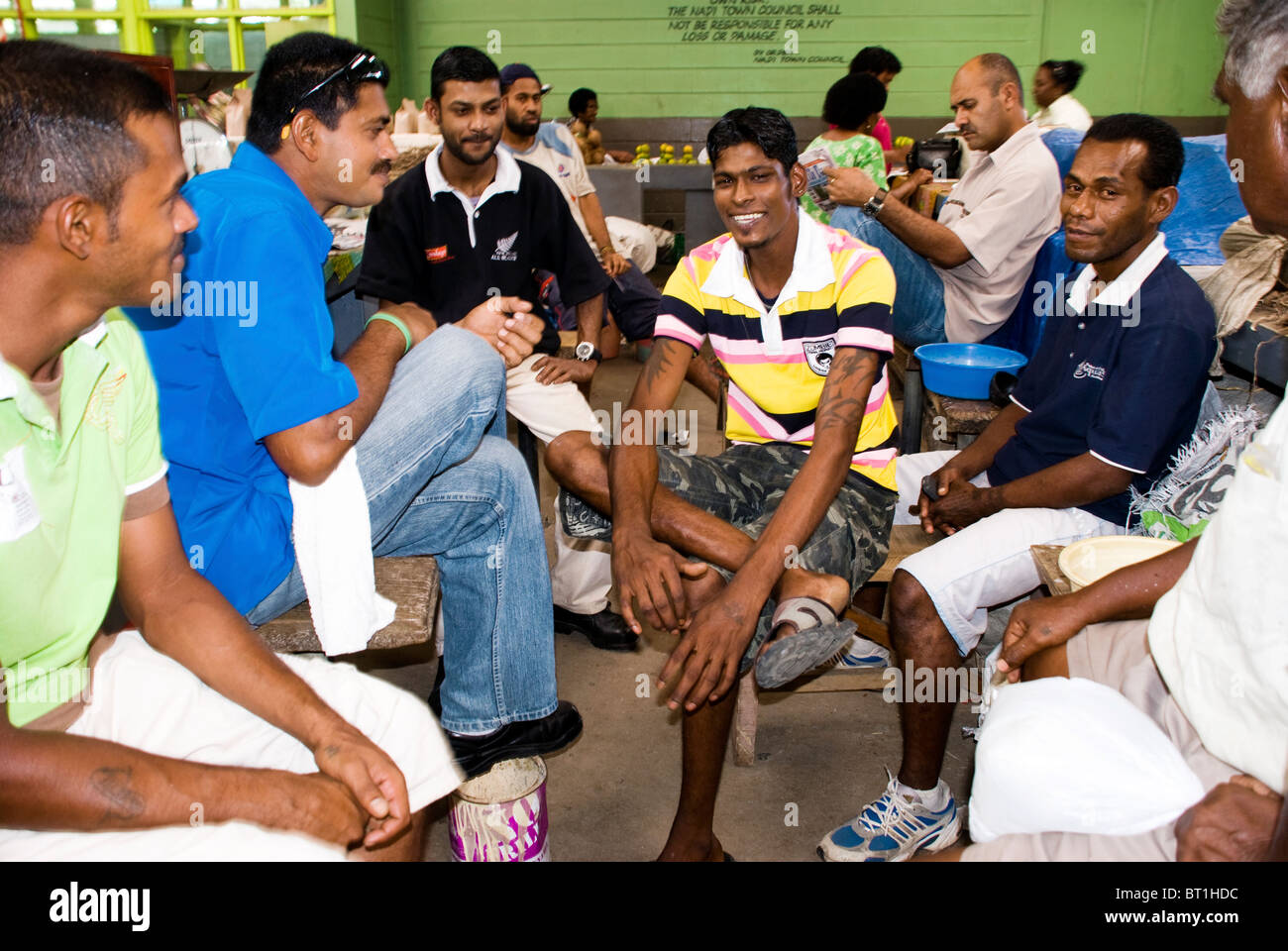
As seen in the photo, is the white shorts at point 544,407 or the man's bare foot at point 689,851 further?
the white shorts at point 544,407

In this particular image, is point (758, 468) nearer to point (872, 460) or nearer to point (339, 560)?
point (872, 460)

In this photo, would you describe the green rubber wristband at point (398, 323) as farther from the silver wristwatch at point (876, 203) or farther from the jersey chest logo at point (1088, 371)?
the silver wristwatch at point (876, 203)

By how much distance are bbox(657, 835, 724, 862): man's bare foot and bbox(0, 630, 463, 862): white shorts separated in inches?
27.8

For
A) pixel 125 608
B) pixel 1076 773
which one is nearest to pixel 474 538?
pixel 125 608

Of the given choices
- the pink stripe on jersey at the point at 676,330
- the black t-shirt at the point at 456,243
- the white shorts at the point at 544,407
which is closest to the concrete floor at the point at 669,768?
the white shorts at the point at 544,407

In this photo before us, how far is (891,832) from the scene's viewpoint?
2.04 m

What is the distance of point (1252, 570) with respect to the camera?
45.7 inches

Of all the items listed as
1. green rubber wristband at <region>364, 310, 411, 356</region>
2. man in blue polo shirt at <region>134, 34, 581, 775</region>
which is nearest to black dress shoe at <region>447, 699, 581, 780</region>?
man in blue polo shirt at <region>134, 34, 581, 775</region>

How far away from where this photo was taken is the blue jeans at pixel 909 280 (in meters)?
3.54

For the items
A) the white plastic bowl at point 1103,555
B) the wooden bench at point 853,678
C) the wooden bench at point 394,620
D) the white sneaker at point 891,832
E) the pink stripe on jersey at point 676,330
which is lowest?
the white sneaker at point 891,832

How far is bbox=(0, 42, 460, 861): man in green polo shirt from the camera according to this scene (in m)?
1.11

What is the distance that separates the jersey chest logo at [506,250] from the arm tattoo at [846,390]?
143cm

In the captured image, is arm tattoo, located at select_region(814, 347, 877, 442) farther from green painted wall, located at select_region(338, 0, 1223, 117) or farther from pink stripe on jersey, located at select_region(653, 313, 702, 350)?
green painted wall, located at select_region(338, 0, 1223, 117)
